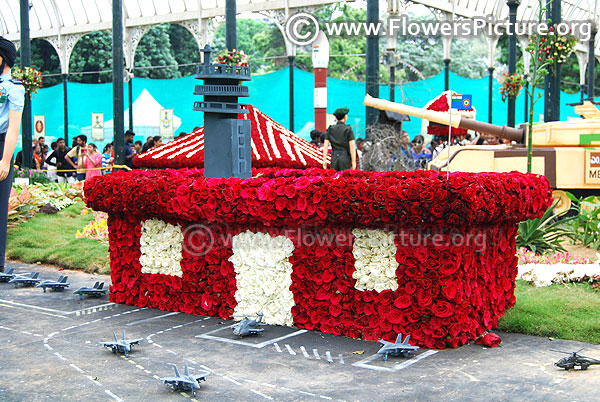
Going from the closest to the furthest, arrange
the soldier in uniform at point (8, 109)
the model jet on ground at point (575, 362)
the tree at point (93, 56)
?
the model jet on ground at point (575, 362) < the soldier in uniform at point (8, 109) < the tree at point (93, 56)

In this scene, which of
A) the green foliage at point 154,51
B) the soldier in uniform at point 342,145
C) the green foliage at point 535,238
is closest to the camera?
the green foliage at point 535,238

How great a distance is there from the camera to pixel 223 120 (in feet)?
22.4

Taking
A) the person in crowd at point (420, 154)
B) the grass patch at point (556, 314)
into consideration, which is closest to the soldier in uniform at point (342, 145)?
the grass patch at point (556, 314)

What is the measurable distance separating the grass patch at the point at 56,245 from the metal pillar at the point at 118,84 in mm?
3650

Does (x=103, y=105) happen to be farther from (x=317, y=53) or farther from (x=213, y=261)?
(x=213, y=261)

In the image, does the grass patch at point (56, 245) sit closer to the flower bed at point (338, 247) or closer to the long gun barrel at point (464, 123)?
the flower bed at point (338, 247)

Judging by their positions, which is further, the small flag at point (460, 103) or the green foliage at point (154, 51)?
the green foliage at point (154, 51)

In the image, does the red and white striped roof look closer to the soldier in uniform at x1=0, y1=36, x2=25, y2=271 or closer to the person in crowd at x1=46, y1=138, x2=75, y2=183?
the soldier in uniform at x1=0, y1=36, x2=25, y2=271

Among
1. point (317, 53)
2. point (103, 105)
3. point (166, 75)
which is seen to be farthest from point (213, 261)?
point (166, 75)

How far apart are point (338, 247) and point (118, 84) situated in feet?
40.5

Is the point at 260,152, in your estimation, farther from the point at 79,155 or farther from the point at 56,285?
the point at 79,155

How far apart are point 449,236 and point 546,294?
2.29 m

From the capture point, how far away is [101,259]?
9.16 m

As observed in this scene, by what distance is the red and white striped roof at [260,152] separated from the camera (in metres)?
11.3
